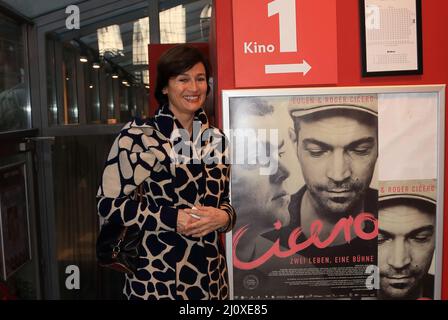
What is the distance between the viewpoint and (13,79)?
320cm

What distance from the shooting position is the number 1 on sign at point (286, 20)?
171 centimetres

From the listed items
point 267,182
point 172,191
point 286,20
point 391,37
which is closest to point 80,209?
point 267,182

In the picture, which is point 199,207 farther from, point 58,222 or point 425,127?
point 58,222

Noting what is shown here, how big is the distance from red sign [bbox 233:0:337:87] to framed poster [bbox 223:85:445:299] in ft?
0.27

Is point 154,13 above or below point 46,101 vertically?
above

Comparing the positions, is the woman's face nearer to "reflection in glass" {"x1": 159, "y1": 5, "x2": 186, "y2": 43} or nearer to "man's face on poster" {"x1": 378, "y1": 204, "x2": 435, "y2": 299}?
"man's face on poster" {"x1": 378, "y1": 204, "x2": 435, "y2": 299}

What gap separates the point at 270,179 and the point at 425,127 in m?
0.66

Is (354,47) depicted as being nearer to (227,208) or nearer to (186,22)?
(227,208)

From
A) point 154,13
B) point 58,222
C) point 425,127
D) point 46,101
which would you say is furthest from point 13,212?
point 425,127

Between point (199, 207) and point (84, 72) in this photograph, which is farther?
point (84, 72)

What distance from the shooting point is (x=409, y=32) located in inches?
68.6

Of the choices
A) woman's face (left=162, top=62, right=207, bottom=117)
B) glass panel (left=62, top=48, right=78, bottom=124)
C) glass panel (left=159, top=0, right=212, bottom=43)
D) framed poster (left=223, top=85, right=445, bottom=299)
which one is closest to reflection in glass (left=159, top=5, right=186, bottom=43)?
glass panel (left=159, top=0, right=212, bottom=43)

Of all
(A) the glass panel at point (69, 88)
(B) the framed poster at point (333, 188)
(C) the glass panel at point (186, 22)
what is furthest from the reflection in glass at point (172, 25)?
(B) the framed poster at point (333, 188)

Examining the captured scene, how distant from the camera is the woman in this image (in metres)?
1.41
